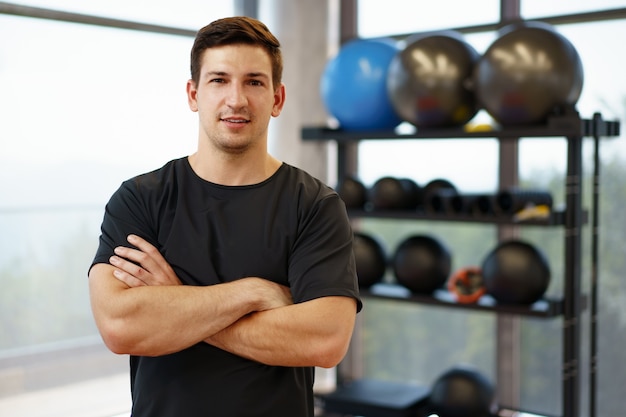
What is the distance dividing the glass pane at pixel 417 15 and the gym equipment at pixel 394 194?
980mm

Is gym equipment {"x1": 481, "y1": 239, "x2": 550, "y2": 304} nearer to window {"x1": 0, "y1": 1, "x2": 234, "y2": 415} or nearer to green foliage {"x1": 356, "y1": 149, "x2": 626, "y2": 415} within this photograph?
green foliage {"x1": 356, "y1": 149, "x2": 626, "y2": 415}

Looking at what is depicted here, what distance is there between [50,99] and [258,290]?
2.16 m

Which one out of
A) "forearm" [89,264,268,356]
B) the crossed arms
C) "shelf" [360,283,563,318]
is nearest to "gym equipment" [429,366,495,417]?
"shelf" [360,283,563,318]

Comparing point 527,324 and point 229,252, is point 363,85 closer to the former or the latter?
point 527,324

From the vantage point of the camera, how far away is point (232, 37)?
64.9 inches

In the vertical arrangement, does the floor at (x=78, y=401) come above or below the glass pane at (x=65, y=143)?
below

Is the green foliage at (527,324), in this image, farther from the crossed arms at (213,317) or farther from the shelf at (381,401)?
the crossed arms at (213,317)

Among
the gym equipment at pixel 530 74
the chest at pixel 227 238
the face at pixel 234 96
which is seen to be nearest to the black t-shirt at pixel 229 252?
the chest at pixel 227 238

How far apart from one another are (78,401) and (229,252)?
7.42ft

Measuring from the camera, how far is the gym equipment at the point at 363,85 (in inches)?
134

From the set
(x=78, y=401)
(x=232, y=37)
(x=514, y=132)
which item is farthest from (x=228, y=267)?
(x=78, y=401)

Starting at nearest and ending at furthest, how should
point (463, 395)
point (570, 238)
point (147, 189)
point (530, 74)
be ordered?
point (147, 189) < point (530, 74) < point (570, 238) < point (463, 395)

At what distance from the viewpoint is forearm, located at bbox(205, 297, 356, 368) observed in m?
1.59

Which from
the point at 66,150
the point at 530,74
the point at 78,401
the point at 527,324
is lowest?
the point at 78,401
